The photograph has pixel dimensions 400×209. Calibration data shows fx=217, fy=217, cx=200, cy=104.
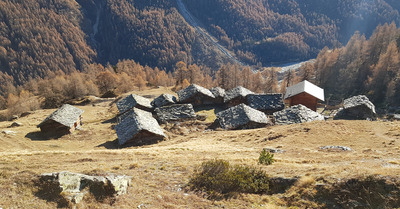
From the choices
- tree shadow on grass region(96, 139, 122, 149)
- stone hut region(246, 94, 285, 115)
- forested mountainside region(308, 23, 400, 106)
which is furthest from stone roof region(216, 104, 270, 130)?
forested mountainside region(308, 23, 400, 106)

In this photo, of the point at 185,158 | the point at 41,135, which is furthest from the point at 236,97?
the point at 41,135

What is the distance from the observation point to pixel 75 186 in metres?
10.1

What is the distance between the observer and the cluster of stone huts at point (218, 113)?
103ft

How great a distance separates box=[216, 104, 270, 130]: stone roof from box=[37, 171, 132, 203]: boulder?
25805 mm

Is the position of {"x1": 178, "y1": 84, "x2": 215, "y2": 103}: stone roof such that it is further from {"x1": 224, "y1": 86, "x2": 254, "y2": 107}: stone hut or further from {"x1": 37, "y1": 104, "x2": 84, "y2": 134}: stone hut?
{"x1": 37, "y1": 104, "x2": 84, "y2": 134}: stone hut

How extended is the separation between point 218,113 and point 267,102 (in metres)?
12.4

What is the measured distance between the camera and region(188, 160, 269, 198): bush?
1134 centimetres

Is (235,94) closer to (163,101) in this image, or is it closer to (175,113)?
(175,113)

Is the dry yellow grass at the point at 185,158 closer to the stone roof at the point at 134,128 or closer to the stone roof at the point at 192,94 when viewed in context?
the stone roof at the point at 134,128

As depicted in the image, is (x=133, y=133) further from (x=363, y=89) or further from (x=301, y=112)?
(x=363, y=89)

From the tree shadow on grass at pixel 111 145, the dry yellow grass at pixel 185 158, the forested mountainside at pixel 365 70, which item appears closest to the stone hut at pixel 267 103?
the dry yellow grass at pixel 185 158

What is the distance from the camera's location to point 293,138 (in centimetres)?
2405

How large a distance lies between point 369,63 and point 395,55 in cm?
1234

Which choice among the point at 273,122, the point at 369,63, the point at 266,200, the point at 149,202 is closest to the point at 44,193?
the point at 149,202
